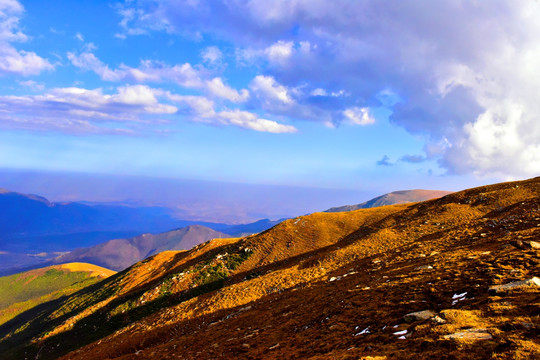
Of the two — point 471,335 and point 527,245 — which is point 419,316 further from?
point 527,245

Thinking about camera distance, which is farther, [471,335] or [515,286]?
[515,286]

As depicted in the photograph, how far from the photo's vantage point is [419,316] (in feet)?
35.5

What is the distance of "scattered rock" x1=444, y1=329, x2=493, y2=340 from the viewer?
7740 millimetres

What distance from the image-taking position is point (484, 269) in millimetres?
14070

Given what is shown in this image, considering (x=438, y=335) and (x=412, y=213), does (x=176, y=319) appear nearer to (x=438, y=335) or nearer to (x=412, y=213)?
(x=438, y=335)

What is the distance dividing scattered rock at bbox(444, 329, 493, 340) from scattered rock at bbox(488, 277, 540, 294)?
4005 mm

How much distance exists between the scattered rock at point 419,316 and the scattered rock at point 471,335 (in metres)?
2.32

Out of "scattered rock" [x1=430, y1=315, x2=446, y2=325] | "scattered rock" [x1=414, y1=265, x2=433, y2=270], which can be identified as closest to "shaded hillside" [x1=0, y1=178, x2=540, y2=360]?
"scattered rock" [x1=430, y1=315, x2=446, y2=325]

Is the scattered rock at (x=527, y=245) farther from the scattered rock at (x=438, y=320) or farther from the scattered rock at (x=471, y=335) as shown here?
the scattered rock at (x=471, y=335)

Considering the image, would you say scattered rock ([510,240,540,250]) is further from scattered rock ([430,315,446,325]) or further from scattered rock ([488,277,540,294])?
scattered rock ([430,315,446,325])

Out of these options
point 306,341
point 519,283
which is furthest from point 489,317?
point 306,341

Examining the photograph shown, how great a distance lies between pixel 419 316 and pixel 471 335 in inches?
118

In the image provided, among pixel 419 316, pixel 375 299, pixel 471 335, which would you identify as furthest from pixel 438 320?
pixel 375 299

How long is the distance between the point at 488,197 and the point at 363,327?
4521 cm
